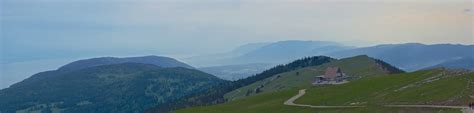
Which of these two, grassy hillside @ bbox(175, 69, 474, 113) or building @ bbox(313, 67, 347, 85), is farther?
building @ bbox(313, 67, 347, 85)

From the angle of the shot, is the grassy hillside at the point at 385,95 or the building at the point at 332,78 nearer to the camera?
the grassy hillside at the point at 385,95

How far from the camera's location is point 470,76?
372 ft

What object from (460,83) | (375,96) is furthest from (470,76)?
(375,96)

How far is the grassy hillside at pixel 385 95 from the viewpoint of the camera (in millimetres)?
96688

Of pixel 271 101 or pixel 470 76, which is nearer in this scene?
pixel 470 76

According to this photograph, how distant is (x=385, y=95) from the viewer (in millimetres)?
112438

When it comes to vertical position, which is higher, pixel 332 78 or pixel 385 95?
pixel 332 78

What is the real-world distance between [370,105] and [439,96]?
10959mm

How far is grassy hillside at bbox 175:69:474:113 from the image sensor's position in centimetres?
9669

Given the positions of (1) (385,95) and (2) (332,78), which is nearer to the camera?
(1) (385,95)

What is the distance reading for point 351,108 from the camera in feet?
340

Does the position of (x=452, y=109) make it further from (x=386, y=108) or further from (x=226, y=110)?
(x=226, y=110)

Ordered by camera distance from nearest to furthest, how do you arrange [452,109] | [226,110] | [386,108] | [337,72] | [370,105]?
1. [452,109]
2. [386,108]
3. [370,105]
4. [226,110]
5. [337,72]

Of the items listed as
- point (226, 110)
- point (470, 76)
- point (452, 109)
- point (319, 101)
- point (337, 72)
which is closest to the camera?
point (452, 109)
